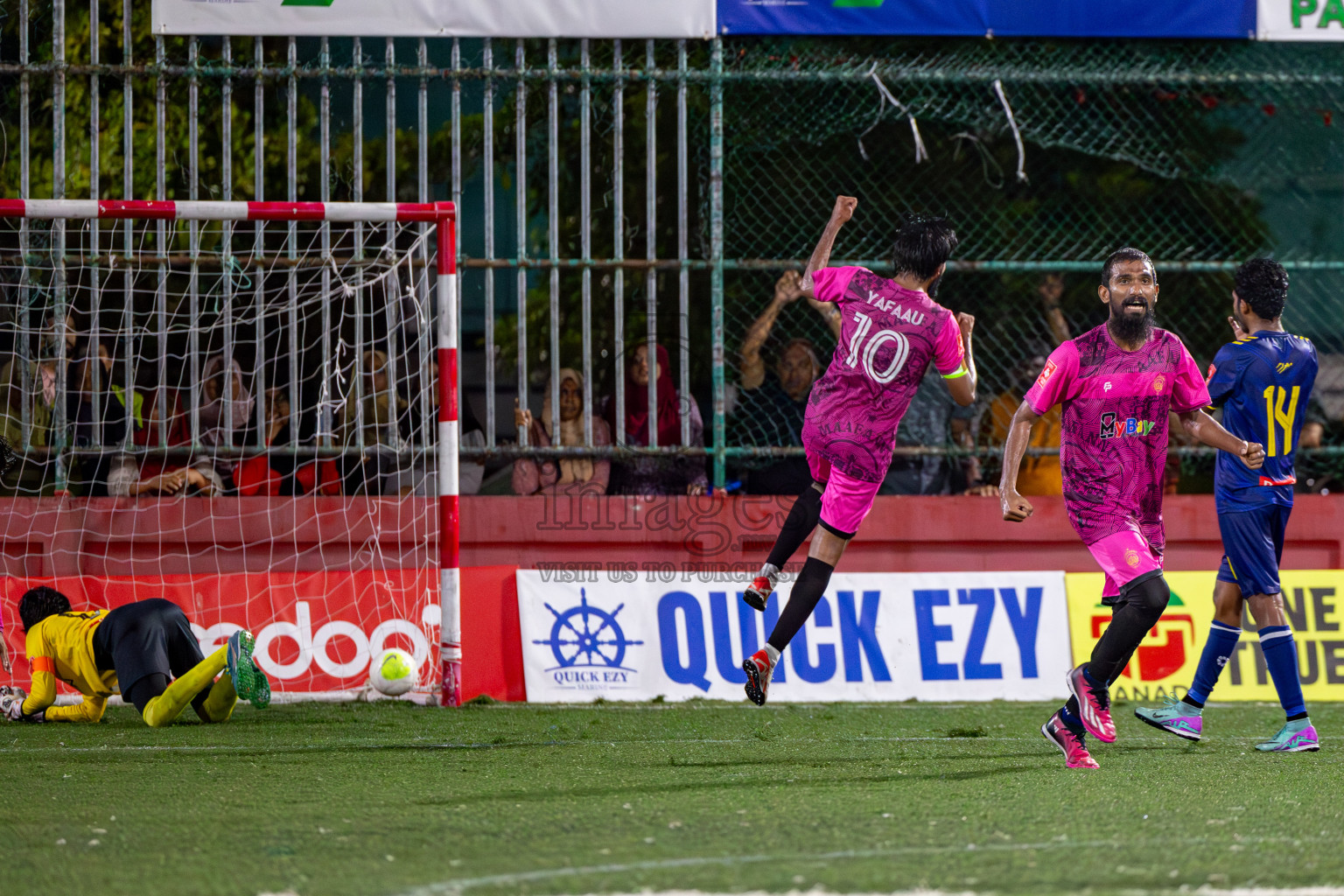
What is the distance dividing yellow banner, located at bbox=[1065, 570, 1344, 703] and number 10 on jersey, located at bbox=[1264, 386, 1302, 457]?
2.58m

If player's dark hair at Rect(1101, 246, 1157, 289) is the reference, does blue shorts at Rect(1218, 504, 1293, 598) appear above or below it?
below

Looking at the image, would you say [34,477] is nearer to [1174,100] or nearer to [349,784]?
[349,784]

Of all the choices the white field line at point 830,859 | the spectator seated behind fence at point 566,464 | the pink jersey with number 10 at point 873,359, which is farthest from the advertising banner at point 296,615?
the white field line at point 830,859

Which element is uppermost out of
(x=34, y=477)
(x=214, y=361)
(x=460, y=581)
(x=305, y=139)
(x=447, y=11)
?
(x=447, y=11)

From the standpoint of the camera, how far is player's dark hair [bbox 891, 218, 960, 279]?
223 inches

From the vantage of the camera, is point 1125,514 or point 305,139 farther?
point 305,139

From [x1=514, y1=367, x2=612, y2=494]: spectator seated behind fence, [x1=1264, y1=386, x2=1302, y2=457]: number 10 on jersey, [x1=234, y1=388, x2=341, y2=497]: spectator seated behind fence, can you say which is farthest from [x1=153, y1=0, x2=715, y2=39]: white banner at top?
[x1=1264, y1=386, x2=1302, y2=457]: number 10 on jersey

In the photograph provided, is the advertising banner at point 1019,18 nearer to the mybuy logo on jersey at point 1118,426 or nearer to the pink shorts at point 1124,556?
the mybuy logo on jersey at point 1118,426

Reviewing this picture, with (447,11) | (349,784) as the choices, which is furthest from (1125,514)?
(447,11)

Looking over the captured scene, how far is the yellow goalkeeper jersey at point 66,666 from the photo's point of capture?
280 inches

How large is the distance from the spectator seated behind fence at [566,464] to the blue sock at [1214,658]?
4.03m

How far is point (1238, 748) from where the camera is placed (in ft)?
20.7

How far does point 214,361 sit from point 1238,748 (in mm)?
6520

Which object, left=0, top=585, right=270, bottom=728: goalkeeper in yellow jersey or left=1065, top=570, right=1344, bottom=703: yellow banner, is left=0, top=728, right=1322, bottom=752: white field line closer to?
left=0, top=585, right=270, bottom=728: goalkeeper in yellow jersey
